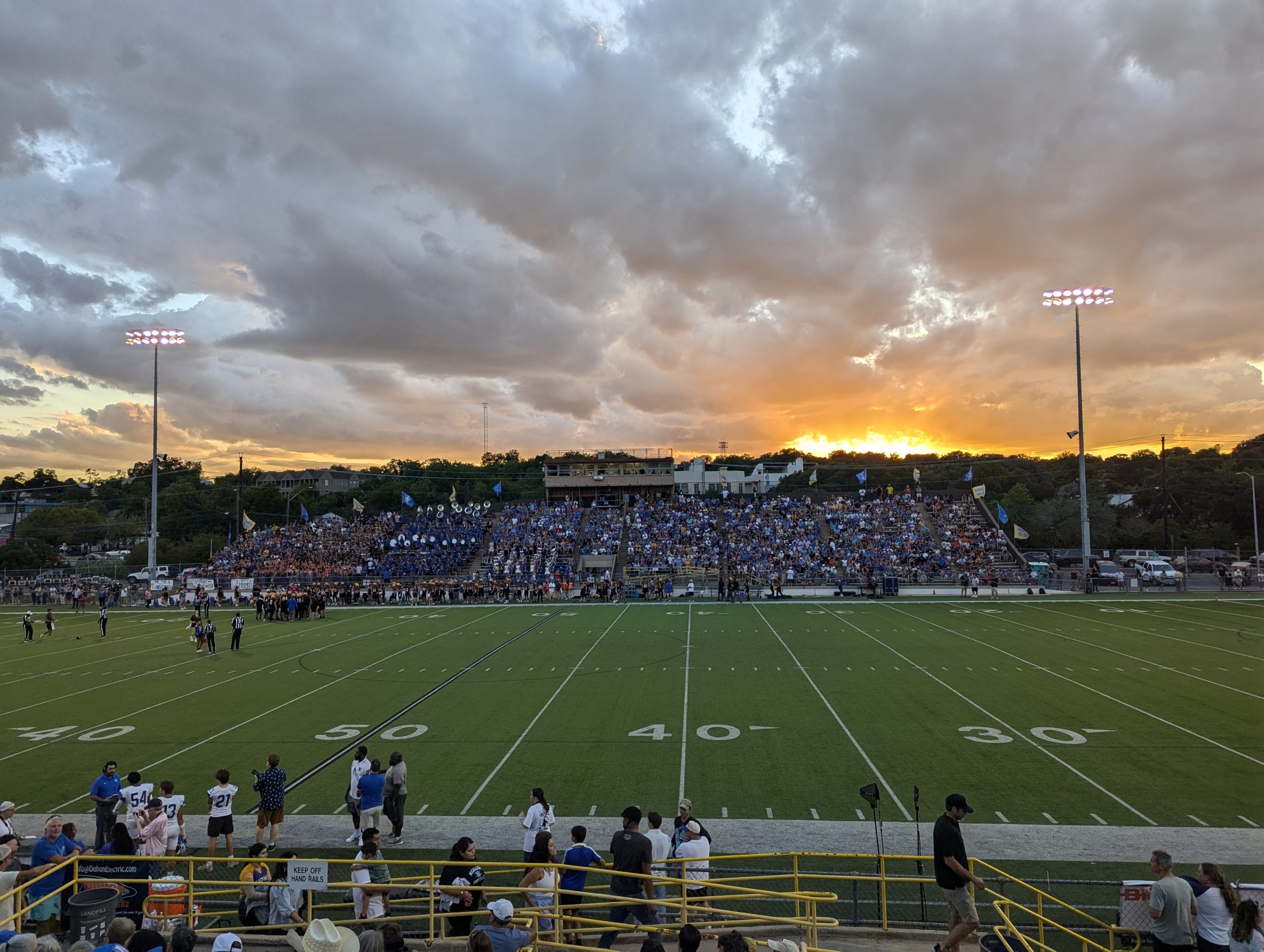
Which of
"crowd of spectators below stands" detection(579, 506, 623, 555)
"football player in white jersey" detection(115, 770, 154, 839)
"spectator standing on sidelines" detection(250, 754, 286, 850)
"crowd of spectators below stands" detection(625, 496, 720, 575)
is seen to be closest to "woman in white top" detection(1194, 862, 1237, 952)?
"spectator standing on sidelines" detection(250, 754, 286, 850)

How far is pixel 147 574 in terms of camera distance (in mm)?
61438

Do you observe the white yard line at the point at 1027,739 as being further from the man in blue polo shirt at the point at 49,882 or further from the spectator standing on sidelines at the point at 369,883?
the man in blue polo shirt at the point at 49,882

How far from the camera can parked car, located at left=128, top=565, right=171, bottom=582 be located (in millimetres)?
53188

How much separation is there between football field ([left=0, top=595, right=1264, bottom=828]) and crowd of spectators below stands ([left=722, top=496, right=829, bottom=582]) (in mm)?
19508

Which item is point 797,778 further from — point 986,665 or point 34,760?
point 34,760

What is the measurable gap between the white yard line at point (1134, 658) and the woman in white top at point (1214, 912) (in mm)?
15220

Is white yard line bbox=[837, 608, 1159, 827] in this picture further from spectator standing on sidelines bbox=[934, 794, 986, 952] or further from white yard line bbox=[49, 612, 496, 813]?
white yard line bbox=[49, 612, 496, 813]

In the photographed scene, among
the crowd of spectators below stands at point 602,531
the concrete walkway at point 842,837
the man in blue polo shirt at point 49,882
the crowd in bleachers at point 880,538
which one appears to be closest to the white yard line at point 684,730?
the concrete walkway at point 842,837

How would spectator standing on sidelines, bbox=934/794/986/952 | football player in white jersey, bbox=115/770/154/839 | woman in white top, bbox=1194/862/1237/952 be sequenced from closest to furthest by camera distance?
woman in white top, bbox=1194/862/1237/952
spectator standing on sidelines, bbox=934/794/986/952
football player in white jersey, bbox=115/770/154/839

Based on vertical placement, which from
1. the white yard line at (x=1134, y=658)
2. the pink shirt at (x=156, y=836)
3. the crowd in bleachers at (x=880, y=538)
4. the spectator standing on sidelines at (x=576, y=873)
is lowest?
the white yard line at (x=1134, y=658)

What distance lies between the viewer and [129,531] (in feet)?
349

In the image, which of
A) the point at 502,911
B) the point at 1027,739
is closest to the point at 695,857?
the point at 502,911

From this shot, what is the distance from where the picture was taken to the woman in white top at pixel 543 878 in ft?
25.2

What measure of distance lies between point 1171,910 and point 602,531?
185 feet
